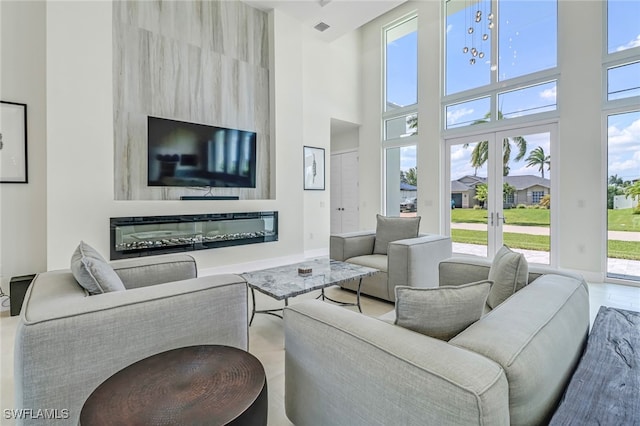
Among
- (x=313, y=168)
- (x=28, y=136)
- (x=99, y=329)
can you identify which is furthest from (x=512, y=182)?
(x=28, y=136)

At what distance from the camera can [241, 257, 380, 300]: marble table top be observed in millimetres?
2289

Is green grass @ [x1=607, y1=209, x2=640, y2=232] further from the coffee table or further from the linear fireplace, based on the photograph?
the linear fireplace

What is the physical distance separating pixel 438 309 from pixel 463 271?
52.9 inches

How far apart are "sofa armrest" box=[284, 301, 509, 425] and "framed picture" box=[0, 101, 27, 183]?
3686mm

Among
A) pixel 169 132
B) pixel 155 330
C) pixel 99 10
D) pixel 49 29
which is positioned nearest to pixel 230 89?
pixel 169 132

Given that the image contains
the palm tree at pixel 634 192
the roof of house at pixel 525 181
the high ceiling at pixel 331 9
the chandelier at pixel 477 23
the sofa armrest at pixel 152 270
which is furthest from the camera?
the chandelier at pixel 477 23

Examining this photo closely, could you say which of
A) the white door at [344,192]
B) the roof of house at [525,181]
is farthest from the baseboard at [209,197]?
the roof of house at [525,181]

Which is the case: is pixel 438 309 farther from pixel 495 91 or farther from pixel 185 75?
pixel 495 91

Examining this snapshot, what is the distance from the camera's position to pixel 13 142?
3.22m

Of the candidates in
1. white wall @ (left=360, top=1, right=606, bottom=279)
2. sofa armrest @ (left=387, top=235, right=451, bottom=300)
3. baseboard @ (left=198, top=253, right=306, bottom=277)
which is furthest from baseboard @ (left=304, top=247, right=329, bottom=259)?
white wall @ (left=360, top=1, right=606, bottom=279)

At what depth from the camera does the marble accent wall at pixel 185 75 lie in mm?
3867

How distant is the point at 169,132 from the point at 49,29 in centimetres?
147

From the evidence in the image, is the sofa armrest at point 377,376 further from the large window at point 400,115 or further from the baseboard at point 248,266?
the large window at point 400,115

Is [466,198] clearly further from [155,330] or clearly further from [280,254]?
[155,330]
